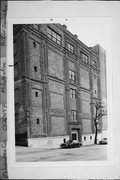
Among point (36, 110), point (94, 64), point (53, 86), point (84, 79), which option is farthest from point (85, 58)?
point (36, 110)

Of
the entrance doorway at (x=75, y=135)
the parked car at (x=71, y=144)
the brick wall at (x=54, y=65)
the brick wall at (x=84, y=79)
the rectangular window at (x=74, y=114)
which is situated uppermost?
the brick wall at (x=54, y=65)

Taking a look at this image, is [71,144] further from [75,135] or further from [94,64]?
[94,64]

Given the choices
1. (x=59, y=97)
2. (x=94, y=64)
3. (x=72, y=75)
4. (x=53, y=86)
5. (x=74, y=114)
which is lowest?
(x=74, y=114)

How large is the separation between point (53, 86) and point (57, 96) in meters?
0.10

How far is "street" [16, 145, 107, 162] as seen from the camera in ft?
6.33

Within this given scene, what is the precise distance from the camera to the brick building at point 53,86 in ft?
6.41

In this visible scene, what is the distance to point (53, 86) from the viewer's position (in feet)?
6.53

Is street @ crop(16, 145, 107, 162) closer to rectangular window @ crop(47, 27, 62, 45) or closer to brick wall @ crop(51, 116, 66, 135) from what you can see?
brick wall @ crop(51, 116, 66, 135)

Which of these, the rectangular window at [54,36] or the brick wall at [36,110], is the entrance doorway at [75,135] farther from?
the rectangular window at [54,36]

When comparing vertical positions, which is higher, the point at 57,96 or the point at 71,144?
the point at 57,96

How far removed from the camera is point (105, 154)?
1941mm

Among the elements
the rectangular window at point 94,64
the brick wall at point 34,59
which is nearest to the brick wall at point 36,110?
the brick wall at point 34,59

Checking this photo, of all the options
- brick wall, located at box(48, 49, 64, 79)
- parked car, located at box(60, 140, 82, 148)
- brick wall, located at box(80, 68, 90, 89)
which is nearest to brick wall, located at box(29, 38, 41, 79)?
brick wall, located at box(48, 49, 64, 79)

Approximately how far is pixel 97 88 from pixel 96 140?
0.49 metres
